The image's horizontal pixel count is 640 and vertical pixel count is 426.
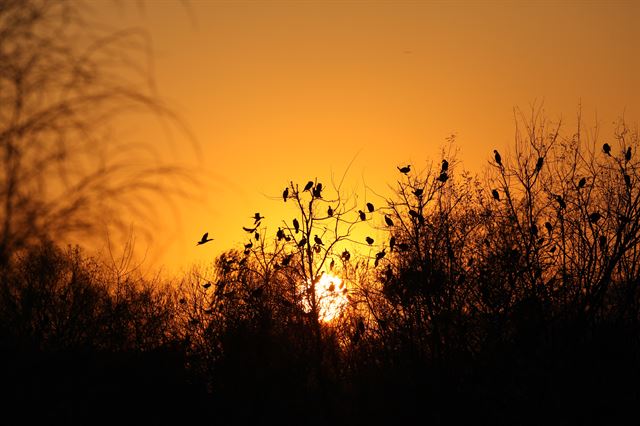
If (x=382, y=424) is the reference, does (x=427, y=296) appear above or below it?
above

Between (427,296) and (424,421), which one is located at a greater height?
(427,296)

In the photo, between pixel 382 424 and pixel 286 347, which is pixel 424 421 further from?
pixel 286 347

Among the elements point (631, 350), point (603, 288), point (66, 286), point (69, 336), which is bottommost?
point (631, 350)

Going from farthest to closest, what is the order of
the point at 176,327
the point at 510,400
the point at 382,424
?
the point at 176,327 < the point at 382,424 < the point at 510,400

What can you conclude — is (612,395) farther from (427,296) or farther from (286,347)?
(286,347)

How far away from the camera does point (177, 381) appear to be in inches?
920

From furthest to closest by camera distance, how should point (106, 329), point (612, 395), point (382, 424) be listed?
point (106, 329) < point (382, 424) < point (612, 395)

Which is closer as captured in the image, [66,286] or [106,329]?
[66,286]

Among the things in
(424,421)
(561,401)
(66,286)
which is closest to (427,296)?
(424,421)

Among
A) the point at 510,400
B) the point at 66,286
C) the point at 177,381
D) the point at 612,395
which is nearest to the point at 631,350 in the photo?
the point at 612,395

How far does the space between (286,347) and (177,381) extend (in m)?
4.83

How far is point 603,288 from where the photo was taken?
14.9 m

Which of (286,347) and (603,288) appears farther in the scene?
(286,347)

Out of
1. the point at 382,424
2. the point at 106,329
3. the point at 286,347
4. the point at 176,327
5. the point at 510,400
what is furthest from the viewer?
the point at 176,327
